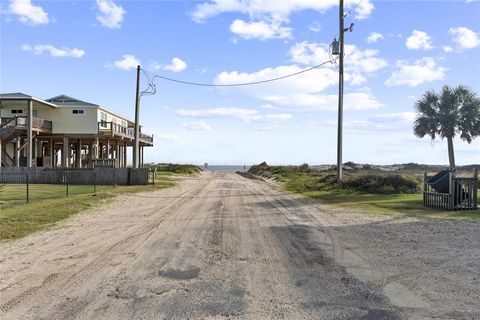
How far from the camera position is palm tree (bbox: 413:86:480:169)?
119ft

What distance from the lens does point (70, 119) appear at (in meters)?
45.0

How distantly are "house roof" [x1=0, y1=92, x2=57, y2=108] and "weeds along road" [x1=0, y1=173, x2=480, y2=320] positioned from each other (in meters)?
30.4

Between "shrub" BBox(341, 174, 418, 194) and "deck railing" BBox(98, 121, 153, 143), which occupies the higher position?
"deck railing" BBox(98, 121, 153, 143)

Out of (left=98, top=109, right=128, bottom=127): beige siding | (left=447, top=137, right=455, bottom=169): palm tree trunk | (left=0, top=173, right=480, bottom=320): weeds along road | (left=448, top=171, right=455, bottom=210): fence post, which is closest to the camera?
(left=0, top=173, right=480, bottom=320): weeds along road

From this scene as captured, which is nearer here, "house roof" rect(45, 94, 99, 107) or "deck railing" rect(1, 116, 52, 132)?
"deck railing" rect(1, 116, 52, 132)

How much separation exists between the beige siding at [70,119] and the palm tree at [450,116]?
2911 cm

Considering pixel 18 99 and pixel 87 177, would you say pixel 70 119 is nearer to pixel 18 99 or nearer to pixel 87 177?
pixel 18 99

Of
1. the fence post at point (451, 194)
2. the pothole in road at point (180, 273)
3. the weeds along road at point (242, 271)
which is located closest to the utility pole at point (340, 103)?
the fence post at point (451, 194)

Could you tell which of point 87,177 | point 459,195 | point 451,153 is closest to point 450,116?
point 451,153

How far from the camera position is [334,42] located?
30.2 m

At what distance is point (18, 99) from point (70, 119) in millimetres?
5794

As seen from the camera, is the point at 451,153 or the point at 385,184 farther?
the point at 451,153

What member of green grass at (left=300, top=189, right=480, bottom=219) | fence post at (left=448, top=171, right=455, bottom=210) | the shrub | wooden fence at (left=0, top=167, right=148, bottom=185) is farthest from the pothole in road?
wooden fence at (left=0, top=167, right=148, bottom=185)

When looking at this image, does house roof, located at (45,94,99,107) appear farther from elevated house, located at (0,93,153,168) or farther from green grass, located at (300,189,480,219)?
green grass, located at (300,189,480,219)
